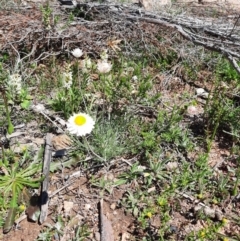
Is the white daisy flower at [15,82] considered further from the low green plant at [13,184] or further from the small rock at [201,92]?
the small rock at [201,92]

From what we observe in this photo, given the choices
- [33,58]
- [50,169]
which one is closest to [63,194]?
[50,169]

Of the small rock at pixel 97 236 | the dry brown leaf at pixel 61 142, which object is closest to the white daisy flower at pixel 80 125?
the dry brown leaf at pixel 61 142

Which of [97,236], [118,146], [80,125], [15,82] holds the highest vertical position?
[80,125]

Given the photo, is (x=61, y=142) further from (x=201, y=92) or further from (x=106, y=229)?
(x=201, y=92)

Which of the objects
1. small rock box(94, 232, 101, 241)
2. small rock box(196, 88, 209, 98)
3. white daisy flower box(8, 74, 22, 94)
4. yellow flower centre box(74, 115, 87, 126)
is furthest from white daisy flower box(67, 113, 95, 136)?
small rock box(196, 88, 209, 98)

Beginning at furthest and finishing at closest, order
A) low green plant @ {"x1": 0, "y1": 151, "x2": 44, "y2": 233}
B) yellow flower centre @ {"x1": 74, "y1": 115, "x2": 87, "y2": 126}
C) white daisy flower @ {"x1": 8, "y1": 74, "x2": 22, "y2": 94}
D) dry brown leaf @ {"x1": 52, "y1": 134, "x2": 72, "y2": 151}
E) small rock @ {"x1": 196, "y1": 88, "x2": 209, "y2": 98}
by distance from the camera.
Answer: small rock @ {"x1": 196, "y1": 88, "x2": 209, "y2": 98}, white daisy flower @ {"x1": 8, "y1": 74, "x2": 22, "y2": 94}, dry brown leaf @ {"x1": 52, "y1": 134, "x2": 72, "y2": 151}, yellow flower centre @ {"x1": 74, "y1": 115, "x2": 87, "y2": 126}, low green plant @ {"x1": 0, "y1": 151, "x2": 44, "y2": 233}

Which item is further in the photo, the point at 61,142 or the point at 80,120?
the point at 61,142

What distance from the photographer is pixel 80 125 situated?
1959mm

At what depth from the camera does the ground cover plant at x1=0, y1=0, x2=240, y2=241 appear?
1.97m

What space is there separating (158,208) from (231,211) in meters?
0.44

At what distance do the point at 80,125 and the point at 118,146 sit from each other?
43cm

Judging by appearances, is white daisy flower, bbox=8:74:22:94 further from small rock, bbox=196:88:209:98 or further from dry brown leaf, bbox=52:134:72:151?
small rock, bbox=196:88:209:98

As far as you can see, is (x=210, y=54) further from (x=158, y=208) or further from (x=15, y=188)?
(x=15, y=188)

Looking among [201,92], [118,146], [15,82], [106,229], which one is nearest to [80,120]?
[118,146]
